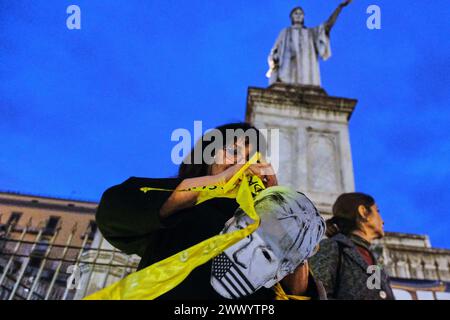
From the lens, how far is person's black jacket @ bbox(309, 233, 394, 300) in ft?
10.2

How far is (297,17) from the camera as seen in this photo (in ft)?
36.2

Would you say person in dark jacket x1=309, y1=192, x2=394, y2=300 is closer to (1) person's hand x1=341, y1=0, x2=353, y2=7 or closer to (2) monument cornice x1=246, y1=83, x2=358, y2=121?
(2) monument cornice x1=246, y1=83, x2=358, y2=121

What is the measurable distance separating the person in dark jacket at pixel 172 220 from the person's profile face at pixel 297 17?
1029cm

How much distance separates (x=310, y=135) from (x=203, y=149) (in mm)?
5598

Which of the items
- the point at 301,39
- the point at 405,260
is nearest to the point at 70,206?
the point at 301,39

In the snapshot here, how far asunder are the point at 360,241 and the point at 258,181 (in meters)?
2.30

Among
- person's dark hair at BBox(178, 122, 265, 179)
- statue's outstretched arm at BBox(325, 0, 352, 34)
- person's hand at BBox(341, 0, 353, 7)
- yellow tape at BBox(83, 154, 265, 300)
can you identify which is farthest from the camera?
statue's outstretched arm at BBox(325, 0, 352, 34)

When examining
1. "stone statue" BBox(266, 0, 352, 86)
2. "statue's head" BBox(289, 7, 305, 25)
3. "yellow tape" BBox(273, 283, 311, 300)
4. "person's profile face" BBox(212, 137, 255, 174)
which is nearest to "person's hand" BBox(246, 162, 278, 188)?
"person's profile face" BBox(212, 137, 255, 174)

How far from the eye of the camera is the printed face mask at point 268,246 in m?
1.27

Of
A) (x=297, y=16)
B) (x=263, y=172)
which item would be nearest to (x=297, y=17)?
(x=297, y=16)

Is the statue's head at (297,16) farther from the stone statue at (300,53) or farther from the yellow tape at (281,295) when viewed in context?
the yellow tape at (281,295)

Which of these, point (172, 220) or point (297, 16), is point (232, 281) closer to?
point (172, 220)

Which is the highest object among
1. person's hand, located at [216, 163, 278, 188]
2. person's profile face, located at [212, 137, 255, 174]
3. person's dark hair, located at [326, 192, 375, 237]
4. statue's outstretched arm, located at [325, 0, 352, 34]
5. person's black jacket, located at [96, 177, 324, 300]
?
statue's outstretched arm, located at [325, 0, 352, 34]
